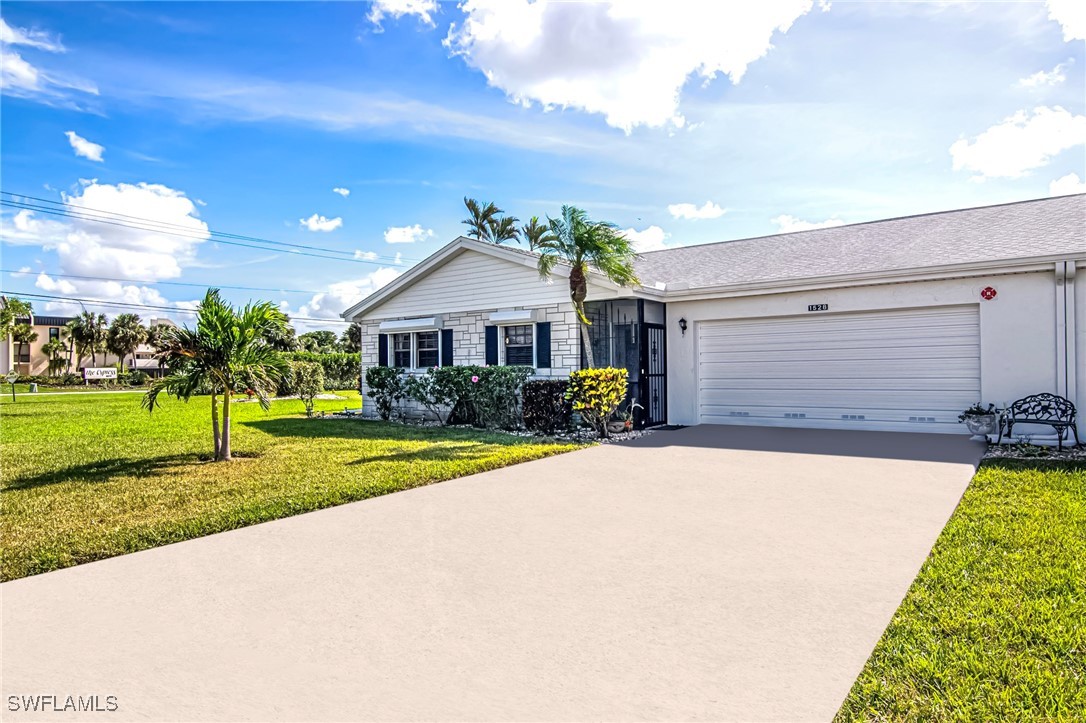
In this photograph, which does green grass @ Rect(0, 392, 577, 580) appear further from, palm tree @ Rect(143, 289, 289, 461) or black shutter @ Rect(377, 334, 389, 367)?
black shutter @ Rect(377, 334, 389, 367)

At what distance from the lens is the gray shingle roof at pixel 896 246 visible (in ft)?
32.9

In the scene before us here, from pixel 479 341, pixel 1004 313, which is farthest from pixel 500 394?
pixel 1004 313

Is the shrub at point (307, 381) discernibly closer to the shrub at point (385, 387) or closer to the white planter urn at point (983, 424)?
the shrub at point (385, 387)

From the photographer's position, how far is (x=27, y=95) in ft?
45.3

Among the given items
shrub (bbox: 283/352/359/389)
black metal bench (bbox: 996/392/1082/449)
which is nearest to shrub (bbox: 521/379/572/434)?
black metal bench (bbox: 996/392/1082/449)

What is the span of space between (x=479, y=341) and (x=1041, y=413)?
1045 centimetres

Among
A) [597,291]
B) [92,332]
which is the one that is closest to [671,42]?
[597,291]

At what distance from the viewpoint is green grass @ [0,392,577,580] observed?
4871mm

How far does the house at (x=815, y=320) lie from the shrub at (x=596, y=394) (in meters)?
1.37

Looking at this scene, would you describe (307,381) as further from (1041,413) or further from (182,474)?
(1041,413)

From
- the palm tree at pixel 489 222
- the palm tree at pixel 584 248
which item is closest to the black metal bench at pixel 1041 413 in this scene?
the palm tree at pixel 584 248

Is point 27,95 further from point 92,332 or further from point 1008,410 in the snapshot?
point 92,332

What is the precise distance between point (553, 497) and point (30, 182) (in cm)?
Answer: 3018

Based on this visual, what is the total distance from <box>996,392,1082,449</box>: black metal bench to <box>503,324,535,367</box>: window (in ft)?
27.7
